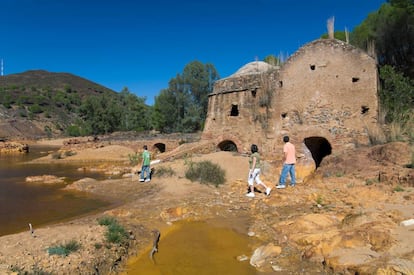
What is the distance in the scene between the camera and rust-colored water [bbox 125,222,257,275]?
4984mm

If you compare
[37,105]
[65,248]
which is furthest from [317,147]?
[37,105]

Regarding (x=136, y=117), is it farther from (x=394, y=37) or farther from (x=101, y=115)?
(x=394, y=37)

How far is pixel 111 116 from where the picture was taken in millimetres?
45094

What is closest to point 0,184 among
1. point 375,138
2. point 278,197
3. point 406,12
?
point 278,197

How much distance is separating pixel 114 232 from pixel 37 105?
72.1m

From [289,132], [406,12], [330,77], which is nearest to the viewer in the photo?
[330,77]

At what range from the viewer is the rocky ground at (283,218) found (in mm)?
4484

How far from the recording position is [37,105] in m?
68.0

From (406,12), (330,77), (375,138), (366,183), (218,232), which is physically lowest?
(218,232)

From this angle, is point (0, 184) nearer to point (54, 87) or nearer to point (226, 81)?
point (226, 81)

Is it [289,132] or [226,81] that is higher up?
[226,81]

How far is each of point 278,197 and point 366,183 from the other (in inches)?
93.1

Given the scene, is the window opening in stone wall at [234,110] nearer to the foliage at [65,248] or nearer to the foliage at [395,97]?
the foliage at [395,97]

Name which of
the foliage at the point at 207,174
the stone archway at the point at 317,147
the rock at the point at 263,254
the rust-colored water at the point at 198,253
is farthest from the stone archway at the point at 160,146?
the rock at the point at 263,254
